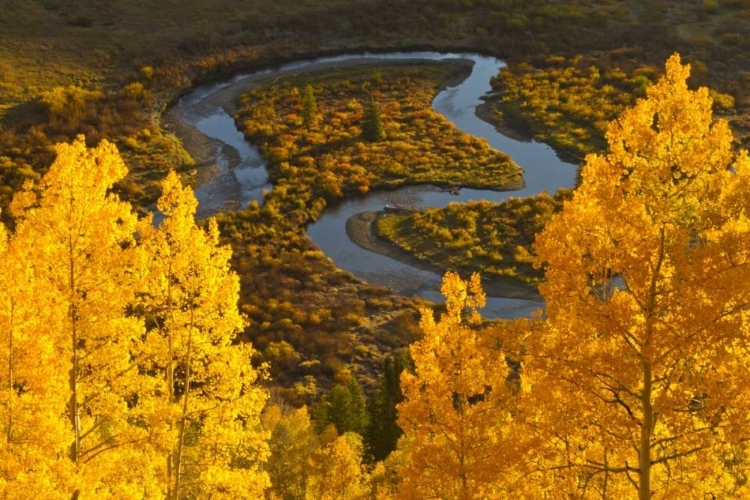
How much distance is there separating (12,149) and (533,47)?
217 ft

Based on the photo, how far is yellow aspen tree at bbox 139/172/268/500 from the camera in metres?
16.5

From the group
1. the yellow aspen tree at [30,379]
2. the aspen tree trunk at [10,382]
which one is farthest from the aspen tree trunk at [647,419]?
the aspen tree trunk at [10,382]

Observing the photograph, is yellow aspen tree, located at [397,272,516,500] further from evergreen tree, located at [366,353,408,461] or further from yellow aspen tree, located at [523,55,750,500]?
evergreen tree, located at [366,353,408,461]

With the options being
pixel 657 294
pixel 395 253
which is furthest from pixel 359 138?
pixel 657 294

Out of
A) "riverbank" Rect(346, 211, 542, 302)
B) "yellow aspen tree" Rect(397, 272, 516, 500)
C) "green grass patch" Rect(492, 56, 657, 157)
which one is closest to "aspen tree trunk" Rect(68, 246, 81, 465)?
"yellow aspen tree" Rect(397, 272, 516, 500)

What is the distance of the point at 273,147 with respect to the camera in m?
78.2

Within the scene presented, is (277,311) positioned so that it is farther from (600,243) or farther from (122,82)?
(122,82)

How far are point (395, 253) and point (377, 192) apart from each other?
12.3 m

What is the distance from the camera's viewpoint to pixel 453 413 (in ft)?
49.4

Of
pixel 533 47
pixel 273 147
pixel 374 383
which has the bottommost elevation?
pixel 374 383

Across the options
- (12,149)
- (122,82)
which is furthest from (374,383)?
Result: (122,82)

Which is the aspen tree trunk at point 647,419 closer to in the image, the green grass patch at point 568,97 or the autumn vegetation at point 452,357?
the autumn vegetation at point 452,357

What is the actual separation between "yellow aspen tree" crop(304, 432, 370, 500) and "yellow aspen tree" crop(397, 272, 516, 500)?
457 inches

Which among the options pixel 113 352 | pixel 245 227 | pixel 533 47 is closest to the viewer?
pixel 113 352
